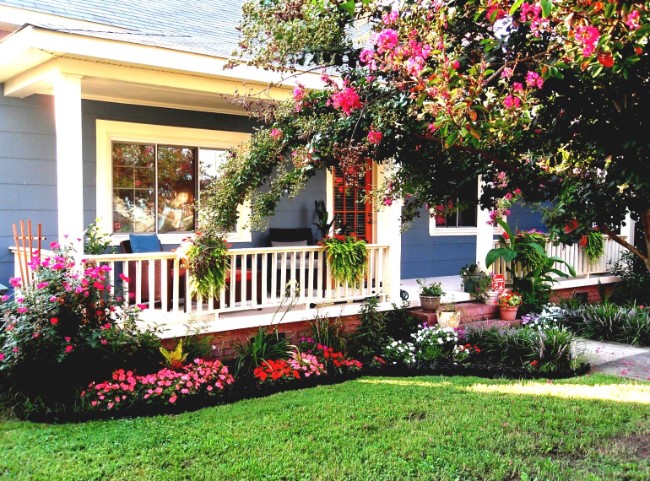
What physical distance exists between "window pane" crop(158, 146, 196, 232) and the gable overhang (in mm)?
876

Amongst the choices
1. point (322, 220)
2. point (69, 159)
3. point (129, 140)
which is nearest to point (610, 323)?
point (322, 220)

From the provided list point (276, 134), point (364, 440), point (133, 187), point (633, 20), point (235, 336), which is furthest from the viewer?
point (133, 187)

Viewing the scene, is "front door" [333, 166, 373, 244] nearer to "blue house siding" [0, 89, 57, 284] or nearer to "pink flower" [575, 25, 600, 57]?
"blue house siding" [0, 89, 57, 284]

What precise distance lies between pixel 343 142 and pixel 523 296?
4937 mm

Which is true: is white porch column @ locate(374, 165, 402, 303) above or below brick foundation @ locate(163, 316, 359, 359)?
above

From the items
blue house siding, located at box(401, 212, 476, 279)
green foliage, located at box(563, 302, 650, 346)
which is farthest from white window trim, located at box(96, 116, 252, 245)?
green foliage, located at box(563, 302, 650, 346)

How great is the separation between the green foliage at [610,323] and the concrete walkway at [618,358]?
19cm

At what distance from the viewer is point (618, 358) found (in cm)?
711

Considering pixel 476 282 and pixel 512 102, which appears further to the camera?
pixel 476 282

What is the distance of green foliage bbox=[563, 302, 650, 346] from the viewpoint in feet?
25.9

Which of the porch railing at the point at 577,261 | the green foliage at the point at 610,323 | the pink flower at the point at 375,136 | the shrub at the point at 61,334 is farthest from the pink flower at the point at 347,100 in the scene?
the green foliage at the point at 610,323

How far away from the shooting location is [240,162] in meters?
5.70

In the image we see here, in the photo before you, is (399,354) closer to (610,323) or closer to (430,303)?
(430,303)

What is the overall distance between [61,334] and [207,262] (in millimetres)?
1538
